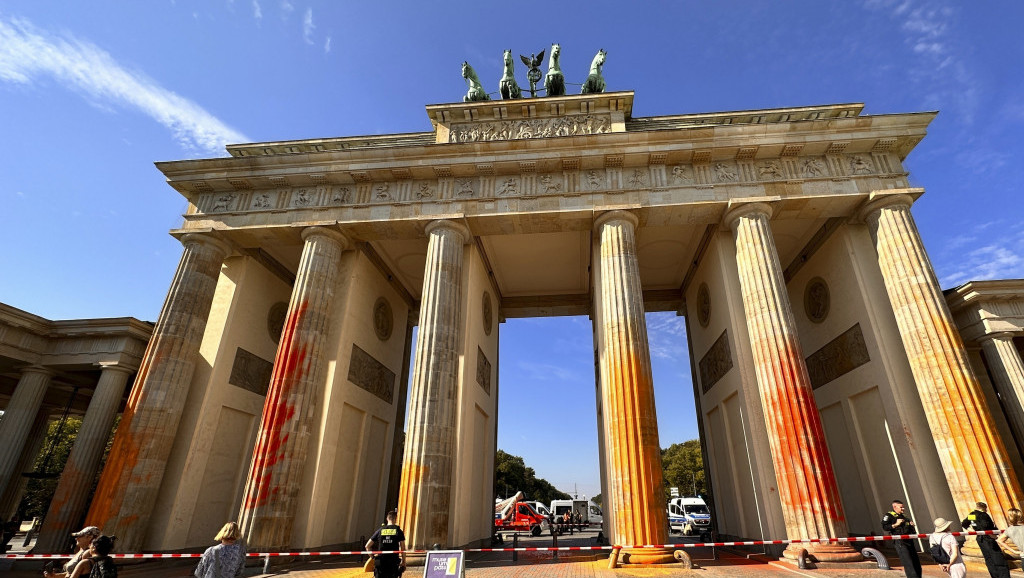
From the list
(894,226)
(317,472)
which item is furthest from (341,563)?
(894,226)

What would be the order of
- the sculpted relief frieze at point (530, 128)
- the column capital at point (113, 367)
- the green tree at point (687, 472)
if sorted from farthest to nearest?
the green tree at point (687, 472)
the column capital at point (113, 367)
the sculpted relief frieze at point (530, 128)

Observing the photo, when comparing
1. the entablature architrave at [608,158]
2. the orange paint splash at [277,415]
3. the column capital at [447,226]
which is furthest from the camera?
the column capital at [447,226]

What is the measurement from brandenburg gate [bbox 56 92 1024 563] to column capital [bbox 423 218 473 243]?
142 millimetres

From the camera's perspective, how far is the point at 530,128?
1482 centimetres

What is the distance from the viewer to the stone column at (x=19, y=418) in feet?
48.2

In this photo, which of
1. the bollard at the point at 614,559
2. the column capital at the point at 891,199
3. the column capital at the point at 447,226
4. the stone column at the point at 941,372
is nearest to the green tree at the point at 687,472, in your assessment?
the stone column at the point at 941,372

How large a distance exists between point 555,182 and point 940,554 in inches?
438

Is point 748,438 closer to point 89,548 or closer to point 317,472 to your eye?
point 317,472

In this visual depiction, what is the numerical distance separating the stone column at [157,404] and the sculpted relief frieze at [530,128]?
857 cm

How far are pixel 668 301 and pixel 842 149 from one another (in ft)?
27.7

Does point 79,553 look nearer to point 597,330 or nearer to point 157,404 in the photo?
point 157,404

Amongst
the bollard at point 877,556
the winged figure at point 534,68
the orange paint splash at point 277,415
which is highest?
the winged figure at point 534,68

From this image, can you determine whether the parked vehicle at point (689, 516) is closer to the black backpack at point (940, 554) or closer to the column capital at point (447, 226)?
the black backpack at point (940, 554)

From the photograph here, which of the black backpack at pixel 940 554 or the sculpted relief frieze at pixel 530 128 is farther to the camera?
the sculpted relief frieze at pixel 530 128
